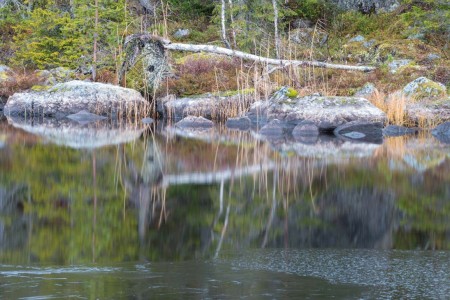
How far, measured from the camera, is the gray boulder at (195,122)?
21047 millimetres

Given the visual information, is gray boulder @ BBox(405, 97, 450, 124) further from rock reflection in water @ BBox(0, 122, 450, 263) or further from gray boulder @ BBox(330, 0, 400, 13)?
gray boulder @ BBox(330, 0, 400, 13)

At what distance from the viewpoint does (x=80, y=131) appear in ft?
60.7

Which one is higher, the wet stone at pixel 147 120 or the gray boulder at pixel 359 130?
the wet stone at pixel 147 120

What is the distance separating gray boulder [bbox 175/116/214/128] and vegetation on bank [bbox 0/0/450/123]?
178cm

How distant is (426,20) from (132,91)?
36.4 ft

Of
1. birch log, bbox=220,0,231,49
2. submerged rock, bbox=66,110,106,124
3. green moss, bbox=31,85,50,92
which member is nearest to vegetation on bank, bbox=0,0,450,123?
birch log, bbox=220,0,231,49

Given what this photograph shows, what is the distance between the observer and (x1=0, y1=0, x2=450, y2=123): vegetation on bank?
75.7ft

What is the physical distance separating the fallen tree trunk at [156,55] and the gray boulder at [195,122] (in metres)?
2.77

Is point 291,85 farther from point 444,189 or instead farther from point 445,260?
point 445,260

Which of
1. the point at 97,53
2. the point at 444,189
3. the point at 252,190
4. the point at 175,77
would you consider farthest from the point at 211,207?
the point at 97,53

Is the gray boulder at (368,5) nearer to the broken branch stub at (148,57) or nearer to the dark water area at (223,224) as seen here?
the broken branch stub at (148,57)

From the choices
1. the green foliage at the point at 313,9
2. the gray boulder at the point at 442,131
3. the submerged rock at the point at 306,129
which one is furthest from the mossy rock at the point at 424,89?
the green foliage at the point at 313,9

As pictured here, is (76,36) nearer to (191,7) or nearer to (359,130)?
(191,7)

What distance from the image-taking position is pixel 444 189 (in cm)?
916
